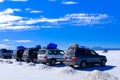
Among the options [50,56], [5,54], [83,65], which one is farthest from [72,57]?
[5,54]

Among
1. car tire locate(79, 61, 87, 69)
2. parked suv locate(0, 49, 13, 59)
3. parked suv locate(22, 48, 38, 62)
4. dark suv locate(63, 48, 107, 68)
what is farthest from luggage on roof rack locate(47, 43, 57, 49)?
parked suv locate(0, 49, 13, 59)

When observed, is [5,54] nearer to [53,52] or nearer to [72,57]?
[53,52]

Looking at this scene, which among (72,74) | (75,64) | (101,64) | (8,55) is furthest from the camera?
(8,55)

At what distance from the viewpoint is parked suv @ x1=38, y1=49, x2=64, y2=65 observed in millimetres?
32513

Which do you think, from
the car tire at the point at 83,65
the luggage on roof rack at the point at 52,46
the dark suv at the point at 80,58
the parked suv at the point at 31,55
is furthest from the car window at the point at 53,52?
the car tire at the point at 83,65

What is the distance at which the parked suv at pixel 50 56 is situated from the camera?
32.5 metres

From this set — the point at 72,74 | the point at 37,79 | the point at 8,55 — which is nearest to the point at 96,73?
the point at 72,74

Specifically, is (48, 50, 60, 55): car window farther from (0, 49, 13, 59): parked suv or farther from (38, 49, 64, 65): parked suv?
(0, 49, 13, 59): parked suv

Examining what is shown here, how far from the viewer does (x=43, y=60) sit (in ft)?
107

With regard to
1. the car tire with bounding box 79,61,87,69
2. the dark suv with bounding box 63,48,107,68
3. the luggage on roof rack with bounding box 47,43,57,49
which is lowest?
the car tire with bounding box 79,61,87,69

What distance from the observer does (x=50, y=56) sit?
1286 inches

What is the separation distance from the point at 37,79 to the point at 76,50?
10901 millimetres

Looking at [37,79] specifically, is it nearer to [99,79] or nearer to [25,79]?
[25,79]

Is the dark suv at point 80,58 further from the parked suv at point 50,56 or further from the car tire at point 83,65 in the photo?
the parked suv at point 50,56
